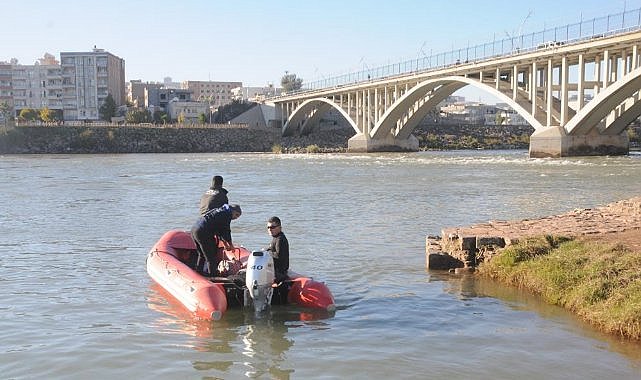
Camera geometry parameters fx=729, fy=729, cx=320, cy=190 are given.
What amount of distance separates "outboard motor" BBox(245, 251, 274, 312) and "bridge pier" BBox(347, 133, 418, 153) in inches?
2265

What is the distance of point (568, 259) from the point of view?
365 inches

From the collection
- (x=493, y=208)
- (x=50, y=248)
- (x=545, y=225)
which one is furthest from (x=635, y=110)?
(x=50, y=248)

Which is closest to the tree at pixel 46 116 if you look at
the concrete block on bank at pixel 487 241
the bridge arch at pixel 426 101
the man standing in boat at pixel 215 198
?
the bridge arch at pixel 426 101

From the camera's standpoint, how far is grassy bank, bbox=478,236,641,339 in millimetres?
7527

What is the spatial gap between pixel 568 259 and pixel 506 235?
169 centimetres

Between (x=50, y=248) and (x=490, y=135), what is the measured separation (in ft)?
256

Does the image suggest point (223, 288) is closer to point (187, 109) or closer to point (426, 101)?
point (426, 101)

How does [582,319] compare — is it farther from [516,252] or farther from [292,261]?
[292,261]

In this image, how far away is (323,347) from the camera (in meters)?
7.43

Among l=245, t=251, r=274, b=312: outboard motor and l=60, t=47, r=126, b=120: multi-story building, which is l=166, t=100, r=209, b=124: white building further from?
l=245, t=251, r=274, b=312: outboard motor

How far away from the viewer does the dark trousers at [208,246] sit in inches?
364

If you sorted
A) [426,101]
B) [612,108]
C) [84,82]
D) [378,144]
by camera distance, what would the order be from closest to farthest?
1. [612,108]
2. [426,101]
3. [378,144]
4. [84,82]

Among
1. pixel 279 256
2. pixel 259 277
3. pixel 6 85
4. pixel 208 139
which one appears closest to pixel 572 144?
pixel 279 256

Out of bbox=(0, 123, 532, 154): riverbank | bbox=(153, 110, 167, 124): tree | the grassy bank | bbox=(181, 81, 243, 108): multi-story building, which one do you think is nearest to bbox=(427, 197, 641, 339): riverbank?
the grassy bank
